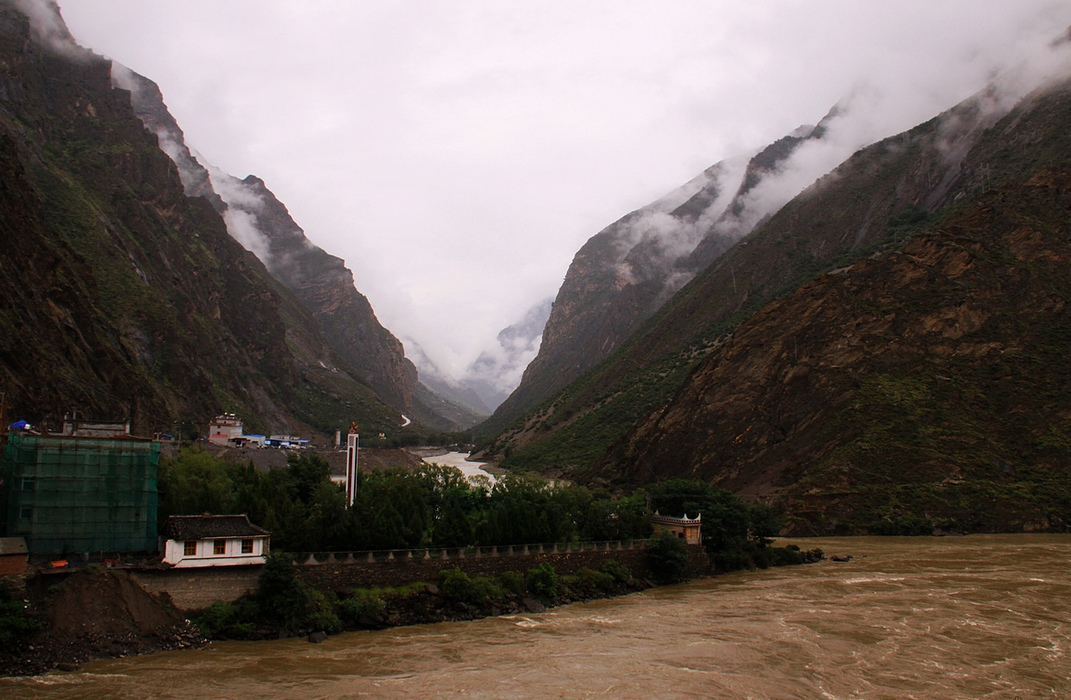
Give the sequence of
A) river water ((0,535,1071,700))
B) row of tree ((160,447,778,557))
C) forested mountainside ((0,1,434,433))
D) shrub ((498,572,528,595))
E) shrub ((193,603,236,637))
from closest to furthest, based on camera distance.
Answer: river water ((0,535,1071,700)) < shrub ((193,603,236,637)) < row of tree ((160,447,778,557)) < shrub ((498,572,528,595)) < forested mountainside ((0,1,434,433))

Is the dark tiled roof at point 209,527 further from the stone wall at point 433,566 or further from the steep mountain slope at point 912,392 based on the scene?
the steep mountain slope at point 912,392

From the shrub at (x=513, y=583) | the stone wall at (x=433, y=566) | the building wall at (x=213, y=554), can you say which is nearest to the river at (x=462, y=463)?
the stone wall at (x=433, y=566)

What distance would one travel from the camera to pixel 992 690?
97.6 feet

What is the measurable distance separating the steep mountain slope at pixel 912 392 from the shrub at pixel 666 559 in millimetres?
28262

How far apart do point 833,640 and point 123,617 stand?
29.9 m

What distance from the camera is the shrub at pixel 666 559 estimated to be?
54406 millimetres

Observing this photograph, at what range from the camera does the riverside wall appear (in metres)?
35.3

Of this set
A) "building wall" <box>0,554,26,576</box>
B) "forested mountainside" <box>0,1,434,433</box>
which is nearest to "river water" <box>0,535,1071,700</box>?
"building wall" <box>0,554,26,576</box>

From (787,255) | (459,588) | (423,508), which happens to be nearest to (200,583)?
(459,588)

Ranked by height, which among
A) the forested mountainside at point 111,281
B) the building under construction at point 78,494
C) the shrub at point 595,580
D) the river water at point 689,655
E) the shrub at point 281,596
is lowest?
the river water at point 689,655

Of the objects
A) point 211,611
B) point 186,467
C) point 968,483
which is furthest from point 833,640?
point 968,483

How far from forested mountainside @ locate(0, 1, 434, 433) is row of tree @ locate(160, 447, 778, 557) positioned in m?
19.8

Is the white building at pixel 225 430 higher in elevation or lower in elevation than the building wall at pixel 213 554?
higher

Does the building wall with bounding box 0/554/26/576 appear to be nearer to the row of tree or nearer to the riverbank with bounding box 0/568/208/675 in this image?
the riverbank with bounding box 0/568/208/675
